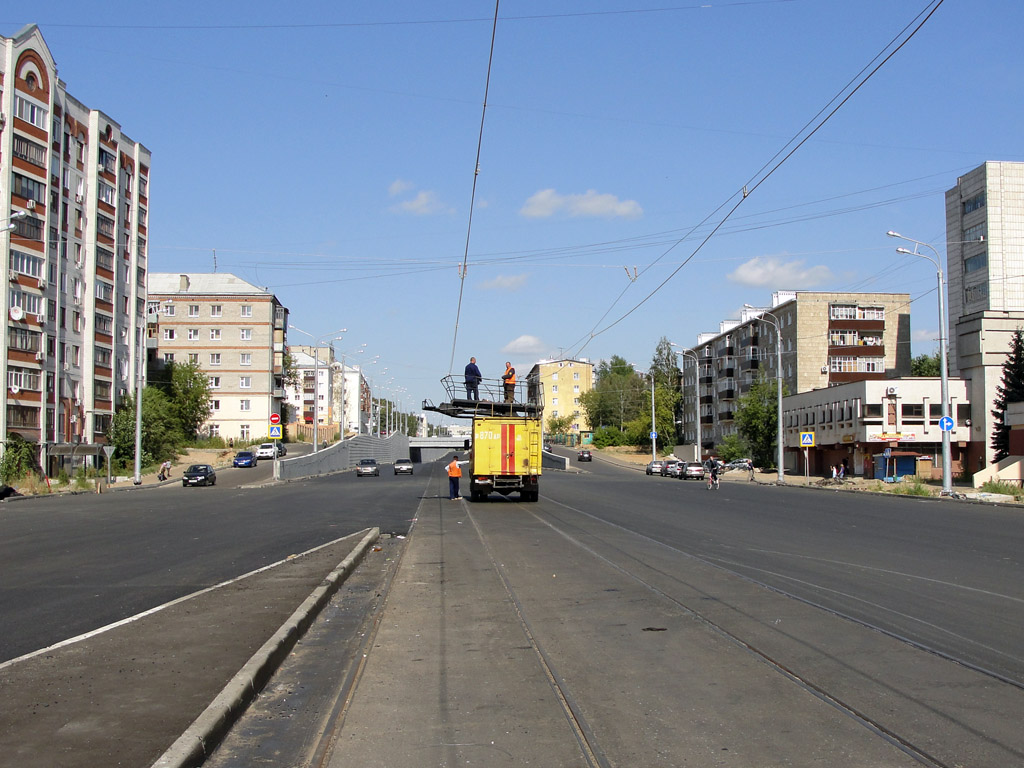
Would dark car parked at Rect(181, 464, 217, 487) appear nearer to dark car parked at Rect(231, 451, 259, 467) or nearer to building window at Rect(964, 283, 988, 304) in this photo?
dark car parked at Rect(231, 451, 259, 467)

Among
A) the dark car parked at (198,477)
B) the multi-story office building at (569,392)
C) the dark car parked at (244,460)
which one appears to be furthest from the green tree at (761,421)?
the multi-story office building at (569,392)

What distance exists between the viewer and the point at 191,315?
344 ft

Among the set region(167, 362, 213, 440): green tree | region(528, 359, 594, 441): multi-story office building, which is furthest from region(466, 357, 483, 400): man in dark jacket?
region(528, 359, 594, 441): multi-story office building

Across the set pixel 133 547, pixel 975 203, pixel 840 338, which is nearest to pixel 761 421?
pixel 840 338

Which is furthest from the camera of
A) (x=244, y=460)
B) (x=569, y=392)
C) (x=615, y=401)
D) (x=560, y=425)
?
(x=569, y=392)

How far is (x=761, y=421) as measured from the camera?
78.9m

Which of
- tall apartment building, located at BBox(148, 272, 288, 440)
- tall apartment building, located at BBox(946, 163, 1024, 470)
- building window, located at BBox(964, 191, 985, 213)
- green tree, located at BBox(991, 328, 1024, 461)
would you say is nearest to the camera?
green tree, located at BBox(991, 328, 1024, 461)

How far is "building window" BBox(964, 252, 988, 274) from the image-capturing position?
77.9m

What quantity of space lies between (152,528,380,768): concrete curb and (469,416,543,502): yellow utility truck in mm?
21662

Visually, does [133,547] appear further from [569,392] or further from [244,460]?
[569,392]

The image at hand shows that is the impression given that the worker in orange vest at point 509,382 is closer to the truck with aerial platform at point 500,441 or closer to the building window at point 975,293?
the truck with aerial platform at point 500,441

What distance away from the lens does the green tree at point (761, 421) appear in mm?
78812

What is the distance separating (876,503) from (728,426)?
257 ft

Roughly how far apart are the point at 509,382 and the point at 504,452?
2.43m
